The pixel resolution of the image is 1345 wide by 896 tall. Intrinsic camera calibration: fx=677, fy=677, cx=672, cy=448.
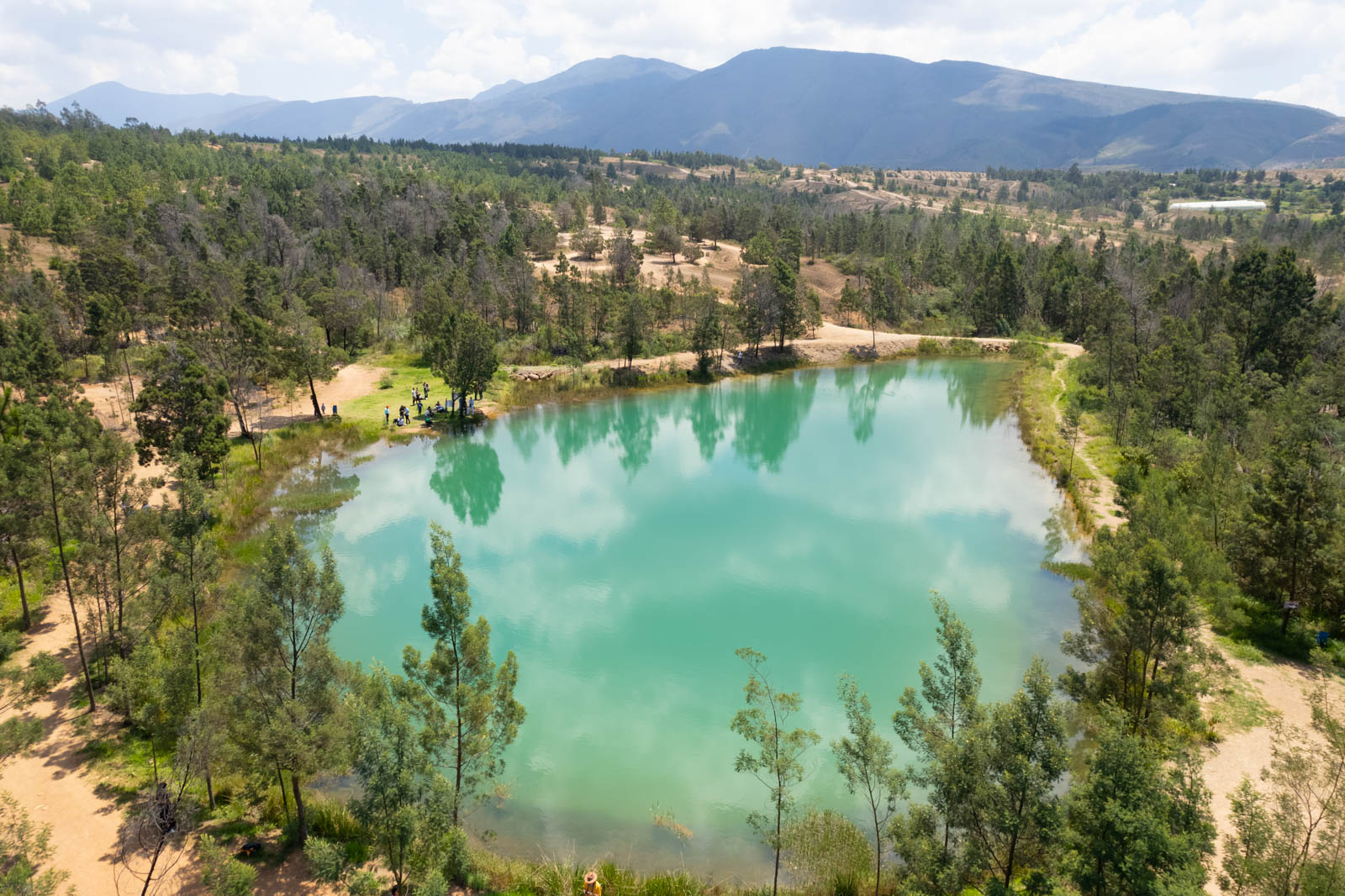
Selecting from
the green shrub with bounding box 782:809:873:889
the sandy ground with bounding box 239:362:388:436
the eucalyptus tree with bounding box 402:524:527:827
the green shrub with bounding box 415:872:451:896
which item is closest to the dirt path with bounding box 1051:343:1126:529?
the green shrub with bounding box 782:809:873:889

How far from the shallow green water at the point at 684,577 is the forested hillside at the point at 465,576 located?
5.07 ft

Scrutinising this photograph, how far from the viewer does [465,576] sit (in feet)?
43.8

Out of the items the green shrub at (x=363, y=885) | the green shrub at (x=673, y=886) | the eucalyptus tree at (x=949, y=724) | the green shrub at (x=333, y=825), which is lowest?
the green shrub at (x=673, y=886)

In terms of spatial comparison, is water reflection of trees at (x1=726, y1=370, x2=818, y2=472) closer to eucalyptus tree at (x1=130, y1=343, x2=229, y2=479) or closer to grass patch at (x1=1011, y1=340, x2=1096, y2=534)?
grass patch at (x1=1011, y1=340, x2=1096, y2=534)

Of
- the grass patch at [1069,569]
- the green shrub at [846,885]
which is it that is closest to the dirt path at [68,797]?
the green shrub at [846,885]

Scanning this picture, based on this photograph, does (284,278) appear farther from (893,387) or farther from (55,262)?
(893,387)

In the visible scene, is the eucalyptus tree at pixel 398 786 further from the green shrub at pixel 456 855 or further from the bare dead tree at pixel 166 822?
the bare dead tree at pixel 166 822

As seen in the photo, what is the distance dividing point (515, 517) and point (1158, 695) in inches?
1037

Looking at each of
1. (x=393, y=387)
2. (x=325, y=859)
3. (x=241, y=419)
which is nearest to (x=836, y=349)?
(x=393, y=387)

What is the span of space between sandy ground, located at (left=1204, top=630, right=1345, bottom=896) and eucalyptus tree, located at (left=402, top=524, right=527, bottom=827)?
15.1m

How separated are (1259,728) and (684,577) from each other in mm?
18494

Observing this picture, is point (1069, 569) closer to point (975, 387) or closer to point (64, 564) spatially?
point (975, 387)

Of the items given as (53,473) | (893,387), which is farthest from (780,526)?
(893,387)

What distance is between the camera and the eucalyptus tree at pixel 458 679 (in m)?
13.2
